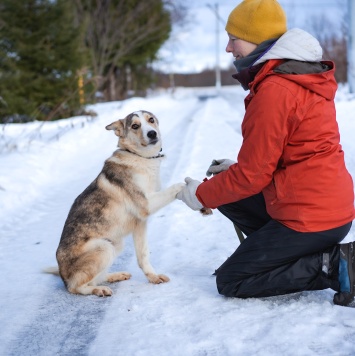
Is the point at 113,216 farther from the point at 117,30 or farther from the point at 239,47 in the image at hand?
the point at 117,30

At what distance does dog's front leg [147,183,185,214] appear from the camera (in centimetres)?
373

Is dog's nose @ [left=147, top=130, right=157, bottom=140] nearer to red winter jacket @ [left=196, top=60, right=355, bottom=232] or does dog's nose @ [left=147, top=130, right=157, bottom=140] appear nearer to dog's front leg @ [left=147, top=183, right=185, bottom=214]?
dog's front leg @ [left=147, top=183, right=185, bottom=214]

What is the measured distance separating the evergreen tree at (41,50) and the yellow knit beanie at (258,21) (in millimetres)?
12406

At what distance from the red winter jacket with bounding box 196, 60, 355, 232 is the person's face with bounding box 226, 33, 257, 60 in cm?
30

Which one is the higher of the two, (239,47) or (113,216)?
(239,47)

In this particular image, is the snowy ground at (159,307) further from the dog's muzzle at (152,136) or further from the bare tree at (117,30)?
the bare tree at (117,30)

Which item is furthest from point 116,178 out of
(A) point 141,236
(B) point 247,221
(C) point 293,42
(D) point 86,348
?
(C) point 293,42

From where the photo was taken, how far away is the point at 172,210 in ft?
19.2

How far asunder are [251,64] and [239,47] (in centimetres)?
17

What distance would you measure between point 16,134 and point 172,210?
680cm

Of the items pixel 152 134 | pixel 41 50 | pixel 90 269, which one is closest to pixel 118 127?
pixel 152 134

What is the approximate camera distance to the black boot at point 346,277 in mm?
3004

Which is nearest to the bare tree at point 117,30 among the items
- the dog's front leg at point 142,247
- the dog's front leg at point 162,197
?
the dog's front leg at point 142,247

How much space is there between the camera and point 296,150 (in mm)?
2984
